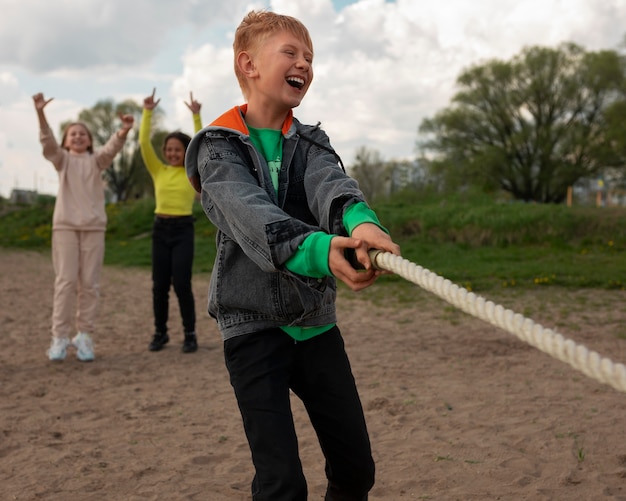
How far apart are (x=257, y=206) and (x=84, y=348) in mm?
4509

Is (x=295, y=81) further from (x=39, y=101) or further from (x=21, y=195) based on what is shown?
(x=21, y=195)

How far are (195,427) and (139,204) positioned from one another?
1899 cm

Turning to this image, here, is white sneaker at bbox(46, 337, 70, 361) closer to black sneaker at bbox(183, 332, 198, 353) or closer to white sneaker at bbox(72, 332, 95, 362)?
white sneaker at bbox(72, 332, 95, 362)

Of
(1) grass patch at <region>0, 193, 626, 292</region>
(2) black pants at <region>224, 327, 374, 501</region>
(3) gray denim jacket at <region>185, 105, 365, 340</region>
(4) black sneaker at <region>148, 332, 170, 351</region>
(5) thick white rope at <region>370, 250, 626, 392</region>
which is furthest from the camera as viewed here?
(1) grass patch at <region>0, 193, 626, 292</region>

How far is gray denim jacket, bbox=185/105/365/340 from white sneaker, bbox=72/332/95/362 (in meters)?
4.00

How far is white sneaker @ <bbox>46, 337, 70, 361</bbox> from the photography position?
5.86m

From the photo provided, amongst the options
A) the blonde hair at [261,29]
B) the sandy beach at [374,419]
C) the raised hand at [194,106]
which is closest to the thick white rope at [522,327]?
the blonde hair at [261,29]

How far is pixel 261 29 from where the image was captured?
2.21 m

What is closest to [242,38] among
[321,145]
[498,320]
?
[321,145]

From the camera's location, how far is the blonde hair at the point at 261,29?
2.18 m

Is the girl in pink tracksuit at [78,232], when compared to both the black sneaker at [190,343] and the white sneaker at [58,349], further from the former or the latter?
the black sneaker at [190,343]

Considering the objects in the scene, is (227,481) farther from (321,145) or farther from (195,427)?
(321,145)

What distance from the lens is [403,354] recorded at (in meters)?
6.13

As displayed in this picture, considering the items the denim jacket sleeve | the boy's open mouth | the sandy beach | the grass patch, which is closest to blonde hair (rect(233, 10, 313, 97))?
the boy's open mouth
